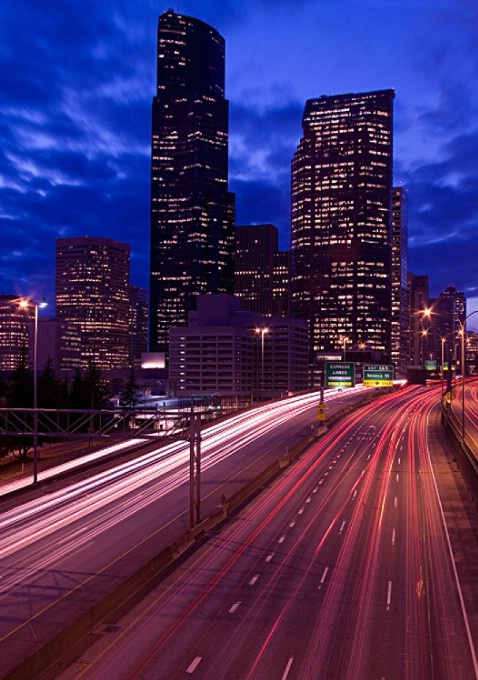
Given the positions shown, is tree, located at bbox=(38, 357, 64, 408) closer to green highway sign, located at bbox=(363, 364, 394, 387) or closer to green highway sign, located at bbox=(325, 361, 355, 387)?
green highway sign, located at bbox=(325, 361, 355, 387)

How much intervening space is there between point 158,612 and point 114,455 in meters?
36.2

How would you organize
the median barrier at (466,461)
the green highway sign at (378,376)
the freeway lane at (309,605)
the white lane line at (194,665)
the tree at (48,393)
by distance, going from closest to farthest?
the white lane line at (194,665) < the freeway lane at (309,605) < the median barrier at (466,461) < the tree at (48,393) < the green highway sign at (378,376)

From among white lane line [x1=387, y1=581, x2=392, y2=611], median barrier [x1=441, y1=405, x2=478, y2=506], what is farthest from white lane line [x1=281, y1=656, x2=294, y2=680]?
median barrier [x1=441, y1=405, x2=478, y2=506]

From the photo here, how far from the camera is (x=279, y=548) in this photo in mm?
32250

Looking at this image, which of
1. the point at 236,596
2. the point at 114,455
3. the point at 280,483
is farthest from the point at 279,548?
the point at 114,455

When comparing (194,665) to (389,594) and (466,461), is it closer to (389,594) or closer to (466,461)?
(389,594)

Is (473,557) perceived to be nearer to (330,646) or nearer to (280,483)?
(330,646)

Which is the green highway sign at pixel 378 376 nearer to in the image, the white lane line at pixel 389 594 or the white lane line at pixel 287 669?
the white lane line at pixel 389 594

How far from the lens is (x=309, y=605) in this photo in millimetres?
24359

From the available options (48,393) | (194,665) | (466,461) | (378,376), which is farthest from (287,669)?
(378,376)

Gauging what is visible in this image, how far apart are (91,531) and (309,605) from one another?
47.8 ft

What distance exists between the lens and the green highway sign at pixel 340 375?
75.7 m

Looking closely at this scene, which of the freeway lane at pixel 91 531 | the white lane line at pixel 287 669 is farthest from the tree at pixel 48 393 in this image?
the white lane line at pixel 287 669

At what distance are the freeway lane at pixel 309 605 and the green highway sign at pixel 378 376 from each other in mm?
43455
